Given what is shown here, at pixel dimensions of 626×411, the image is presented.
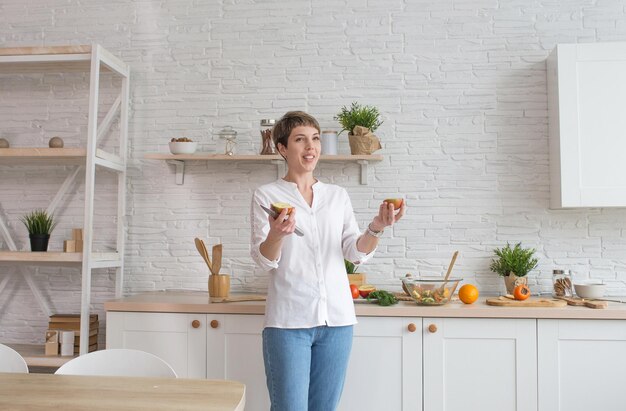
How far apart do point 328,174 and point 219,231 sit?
0.77m

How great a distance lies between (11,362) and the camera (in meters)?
2.09

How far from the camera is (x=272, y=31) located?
3.69m

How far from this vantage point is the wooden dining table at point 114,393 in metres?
1.52

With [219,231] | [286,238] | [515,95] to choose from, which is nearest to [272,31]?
[219,231]

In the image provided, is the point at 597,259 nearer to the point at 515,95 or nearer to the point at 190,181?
the point at 515,95

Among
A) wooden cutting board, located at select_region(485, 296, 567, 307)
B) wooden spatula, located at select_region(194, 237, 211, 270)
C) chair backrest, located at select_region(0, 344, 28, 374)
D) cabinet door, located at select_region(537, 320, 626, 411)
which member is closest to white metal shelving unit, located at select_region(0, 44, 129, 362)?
wooden spatula, located at select_region(194, 237, 211, 270)

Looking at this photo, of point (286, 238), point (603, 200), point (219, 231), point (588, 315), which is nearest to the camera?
point (286, 238)

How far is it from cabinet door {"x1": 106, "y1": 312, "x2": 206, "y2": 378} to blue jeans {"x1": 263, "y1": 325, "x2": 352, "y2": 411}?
777mm

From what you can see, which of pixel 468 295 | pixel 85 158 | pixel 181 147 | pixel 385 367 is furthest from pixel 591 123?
pixel 85 158

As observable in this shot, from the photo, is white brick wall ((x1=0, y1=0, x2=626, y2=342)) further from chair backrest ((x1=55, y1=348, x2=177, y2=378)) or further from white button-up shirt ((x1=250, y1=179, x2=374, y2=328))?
chair backrest ((x1=55, y1=348, x2=177, y2=378))

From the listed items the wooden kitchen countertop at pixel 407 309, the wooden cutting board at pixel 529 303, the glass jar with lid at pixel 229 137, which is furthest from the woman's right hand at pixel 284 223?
the glass jar with lid at pixel 229 137

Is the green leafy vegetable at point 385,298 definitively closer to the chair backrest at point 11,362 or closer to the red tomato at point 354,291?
the red tomato at point 354,291

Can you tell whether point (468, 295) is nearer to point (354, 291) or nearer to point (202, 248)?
point (354, 291)

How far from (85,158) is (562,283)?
9.17 feet
